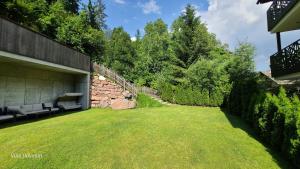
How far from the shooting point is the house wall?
8883 millimetres

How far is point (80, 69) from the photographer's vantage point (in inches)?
509

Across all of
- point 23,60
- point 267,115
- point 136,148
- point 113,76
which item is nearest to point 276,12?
point 267,115

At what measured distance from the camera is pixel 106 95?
48.6ft

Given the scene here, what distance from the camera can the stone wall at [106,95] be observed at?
45.7 ft

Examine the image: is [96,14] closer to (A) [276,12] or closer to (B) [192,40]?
(B) [192,40]

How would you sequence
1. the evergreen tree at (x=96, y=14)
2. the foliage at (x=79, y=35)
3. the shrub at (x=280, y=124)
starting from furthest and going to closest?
the evergreen tree at (x=96, y=14) < the foliage at (x=79, y=35) < the shrub at (x=280, y=124)

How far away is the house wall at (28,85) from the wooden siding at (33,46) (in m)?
1.49

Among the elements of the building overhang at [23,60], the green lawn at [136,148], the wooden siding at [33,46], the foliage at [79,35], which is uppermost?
the foliage at [79,35]

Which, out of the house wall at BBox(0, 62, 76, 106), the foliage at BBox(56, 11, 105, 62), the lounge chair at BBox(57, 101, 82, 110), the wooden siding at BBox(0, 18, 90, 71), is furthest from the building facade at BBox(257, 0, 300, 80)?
the foliage at BBox(56, 11, 105, 62)

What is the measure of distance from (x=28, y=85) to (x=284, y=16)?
1253 cm

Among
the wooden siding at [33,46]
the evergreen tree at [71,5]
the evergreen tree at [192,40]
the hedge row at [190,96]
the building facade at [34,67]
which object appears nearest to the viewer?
the wooden siding at [33,46]

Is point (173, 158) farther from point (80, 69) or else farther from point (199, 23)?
point (199, 23)

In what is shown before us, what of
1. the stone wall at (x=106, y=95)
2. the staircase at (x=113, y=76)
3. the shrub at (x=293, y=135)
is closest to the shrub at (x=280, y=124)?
the shrub at (x=293, y=135)

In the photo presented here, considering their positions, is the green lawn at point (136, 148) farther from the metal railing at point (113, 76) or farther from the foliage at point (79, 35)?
the foliage at point (79, 35)
